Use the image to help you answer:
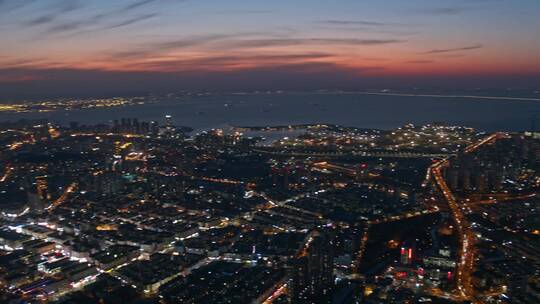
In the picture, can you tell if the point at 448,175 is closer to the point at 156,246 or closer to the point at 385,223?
the point at 385,223

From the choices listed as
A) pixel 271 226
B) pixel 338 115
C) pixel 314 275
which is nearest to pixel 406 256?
pixel 314 275

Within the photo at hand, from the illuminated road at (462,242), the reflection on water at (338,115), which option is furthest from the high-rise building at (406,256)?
the reflection on water at (338,115)

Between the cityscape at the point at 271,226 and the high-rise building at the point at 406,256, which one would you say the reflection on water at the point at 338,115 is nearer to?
the cityscape at the point at 271,226

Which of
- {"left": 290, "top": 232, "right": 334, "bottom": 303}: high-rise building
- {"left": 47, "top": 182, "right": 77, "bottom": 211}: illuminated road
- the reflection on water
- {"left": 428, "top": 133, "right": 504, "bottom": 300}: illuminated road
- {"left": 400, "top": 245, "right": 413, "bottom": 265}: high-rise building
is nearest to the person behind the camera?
{"left": 290, "top": 232, "right": 334, "bottom": 303}: high-rise building

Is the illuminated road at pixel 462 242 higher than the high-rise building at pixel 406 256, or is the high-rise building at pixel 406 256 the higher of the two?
the high-rise building at pixel 406 256

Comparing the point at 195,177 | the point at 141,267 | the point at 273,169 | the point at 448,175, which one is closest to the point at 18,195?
the point at 195,177

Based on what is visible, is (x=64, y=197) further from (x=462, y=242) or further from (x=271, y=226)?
(x=462, y=242)

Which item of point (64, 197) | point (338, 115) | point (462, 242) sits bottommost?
point (338, 115)

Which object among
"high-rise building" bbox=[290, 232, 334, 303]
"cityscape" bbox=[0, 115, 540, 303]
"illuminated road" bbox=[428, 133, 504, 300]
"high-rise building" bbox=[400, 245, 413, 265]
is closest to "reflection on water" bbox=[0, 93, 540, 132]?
"cityscape" bbox=[0, 115, 540, 303]

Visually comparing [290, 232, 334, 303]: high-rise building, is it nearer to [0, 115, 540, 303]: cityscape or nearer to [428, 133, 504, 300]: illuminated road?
[0, 115, 540, 303]: cityscape

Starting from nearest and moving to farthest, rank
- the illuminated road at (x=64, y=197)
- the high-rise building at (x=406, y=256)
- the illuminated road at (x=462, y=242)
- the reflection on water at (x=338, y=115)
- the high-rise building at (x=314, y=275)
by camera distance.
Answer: the high-rise building at (x=314, y=275), the illuminated road at (x=462, y=242), the high-rise building at (x=406, y=256), the illuminated road at (x=64, y=197), the reflection on water at (x=338, y=115)

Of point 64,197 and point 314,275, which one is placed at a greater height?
point 314,275

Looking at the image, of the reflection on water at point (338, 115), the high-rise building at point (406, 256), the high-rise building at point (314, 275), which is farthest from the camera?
the reflection on water at point (338, 115)
